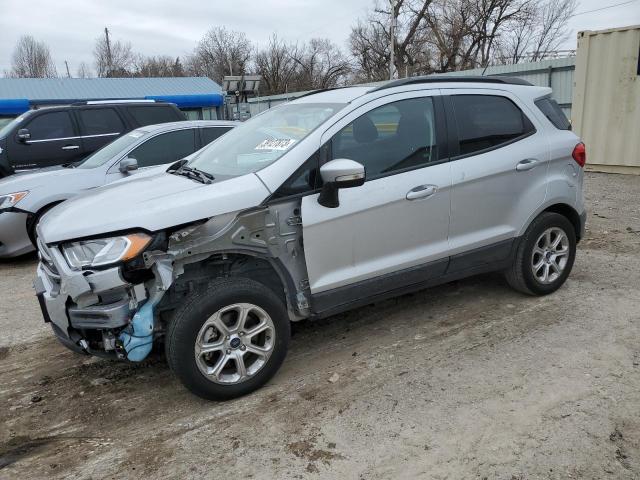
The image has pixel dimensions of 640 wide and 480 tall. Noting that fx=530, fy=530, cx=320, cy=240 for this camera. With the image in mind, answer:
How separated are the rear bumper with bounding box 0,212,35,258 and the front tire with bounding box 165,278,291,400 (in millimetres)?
4379

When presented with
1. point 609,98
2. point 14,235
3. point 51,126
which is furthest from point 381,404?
point 609,98


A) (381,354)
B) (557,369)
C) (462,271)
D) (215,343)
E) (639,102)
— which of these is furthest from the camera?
(639,102)

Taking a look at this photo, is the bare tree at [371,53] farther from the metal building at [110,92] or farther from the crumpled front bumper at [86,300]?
the crumpled front bumper at [86,300]

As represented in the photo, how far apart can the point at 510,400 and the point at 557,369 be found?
545 millimetres

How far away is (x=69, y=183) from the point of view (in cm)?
661

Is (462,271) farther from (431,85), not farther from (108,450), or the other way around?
(108,450)

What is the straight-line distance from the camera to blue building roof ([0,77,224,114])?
70.8ft

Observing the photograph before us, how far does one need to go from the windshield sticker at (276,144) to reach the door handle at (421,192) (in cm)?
90

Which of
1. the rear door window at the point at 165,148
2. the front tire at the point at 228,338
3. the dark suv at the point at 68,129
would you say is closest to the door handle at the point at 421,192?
the front tire at the point at 228,338

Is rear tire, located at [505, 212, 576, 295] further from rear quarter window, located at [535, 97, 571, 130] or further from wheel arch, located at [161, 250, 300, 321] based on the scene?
wheel arch, located at [161, 250, 300, 321]

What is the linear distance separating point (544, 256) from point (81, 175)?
5480 millimetres

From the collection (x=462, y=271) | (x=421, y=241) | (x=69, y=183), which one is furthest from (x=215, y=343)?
(x=69, y=183)

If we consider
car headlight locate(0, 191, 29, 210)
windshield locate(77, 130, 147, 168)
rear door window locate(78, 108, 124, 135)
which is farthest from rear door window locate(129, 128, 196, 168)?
rear door window locate(78, 108, 124, 135)

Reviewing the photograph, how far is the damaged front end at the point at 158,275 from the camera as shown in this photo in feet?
9.80
